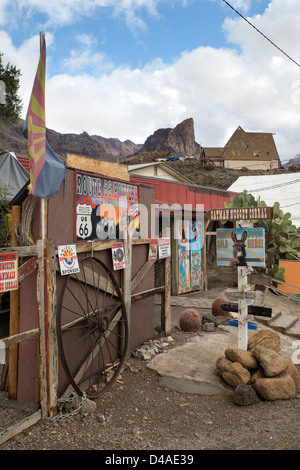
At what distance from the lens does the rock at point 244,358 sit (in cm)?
540

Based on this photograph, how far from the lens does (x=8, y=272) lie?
373 centimetres

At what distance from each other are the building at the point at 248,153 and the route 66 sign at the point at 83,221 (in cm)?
5392

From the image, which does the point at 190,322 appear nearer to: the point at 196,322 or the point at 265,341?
the point at 196,322

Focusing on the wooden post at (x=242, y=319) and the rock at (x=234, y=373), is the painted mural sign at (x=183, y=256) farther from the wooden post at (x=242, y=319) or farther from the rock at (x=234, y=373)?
the rock at (x=234, y=373)

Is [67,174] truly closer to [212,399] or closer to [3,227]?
[3,227]

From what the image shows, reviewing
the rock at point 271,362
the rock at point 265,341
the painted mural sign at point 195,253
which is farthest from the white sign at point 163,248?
the painted mural sign at point 195,253

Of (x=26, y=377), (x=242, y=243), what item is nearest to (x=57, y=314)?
(x=26, y=377)

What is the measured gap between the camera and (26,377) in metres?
4.37

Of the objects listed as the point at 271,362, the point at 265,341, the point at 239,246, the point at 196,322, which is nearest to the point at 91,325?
the point at 271,362

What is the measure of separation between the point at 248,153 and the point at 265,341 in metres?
58.9

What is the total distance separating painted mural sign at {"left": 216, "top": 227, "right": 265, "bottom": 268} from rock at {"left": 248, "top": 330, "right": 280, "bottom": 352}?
1.65 metres

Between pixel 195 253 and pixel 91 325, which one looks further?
pixel 195 253

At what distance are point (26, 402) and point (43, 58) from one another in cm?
400

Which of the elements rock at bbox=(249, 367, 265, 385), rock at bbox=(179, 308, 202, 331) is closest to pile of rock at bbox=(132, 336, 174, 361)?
rock at bbox=(179, 308, 202, 331)
